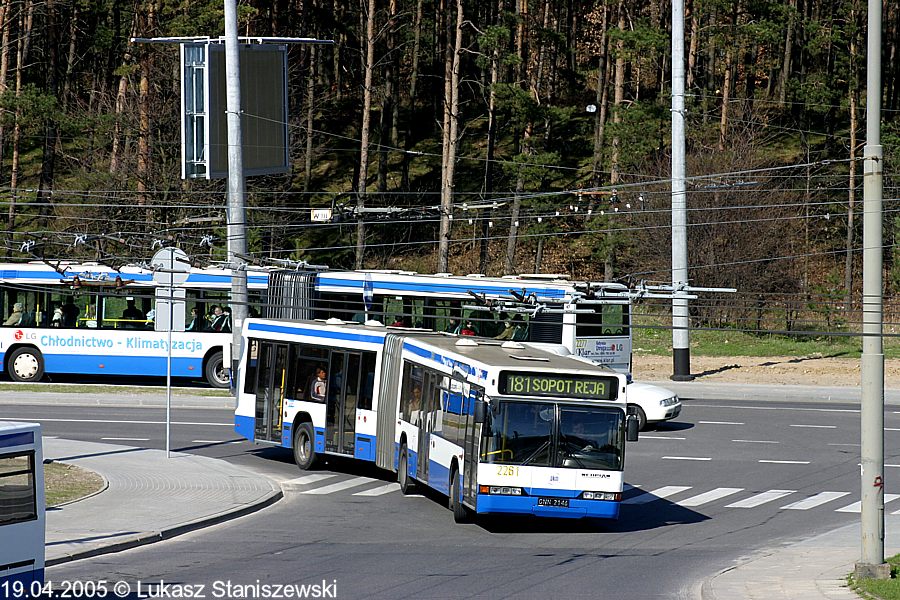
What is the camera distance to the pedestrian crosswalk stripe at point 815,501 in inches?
786

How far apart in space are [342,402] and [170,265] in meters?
8.36

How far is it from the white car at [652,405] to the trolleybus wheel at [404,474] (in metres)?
8.27

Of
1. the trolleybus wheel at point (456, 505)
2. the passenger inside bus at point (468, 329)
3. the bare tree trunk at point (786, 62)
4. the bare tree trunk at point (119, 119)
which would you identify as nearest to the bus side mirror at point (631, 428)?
the trolleybus wheel at point (456, 505)

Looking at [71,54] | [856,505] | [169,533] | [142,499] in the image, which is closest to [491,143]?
[71,54]

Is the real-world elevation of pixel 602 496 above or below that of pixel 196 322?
below

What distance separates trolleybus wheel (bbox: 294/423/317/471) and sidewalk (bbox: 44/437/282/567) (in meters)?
1.22

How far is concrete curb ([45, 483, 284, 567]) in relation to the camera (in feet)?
48.1

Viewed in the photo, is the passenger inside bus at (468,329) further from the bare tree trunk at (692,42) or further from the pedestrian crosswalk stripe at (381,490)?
the bare tree trunk at (692,42)

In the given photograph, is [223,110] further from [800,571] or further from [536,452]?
[800,571]

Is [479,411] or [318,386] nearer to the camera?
[479,411]

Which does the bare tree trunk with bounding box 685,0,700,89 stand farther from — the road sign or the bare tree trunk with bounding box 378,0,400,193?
the road sign

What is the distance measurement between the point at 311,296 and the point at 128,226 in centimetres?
1692

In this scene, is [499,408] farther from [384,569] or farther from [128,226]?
[128,226]

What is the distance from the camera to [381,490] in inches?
840
